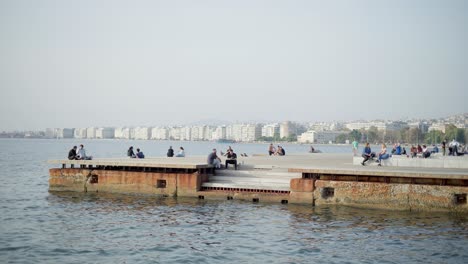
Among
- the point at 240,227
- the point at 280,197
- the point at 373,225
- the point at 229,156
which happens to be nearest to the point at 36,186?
the point at 229,156

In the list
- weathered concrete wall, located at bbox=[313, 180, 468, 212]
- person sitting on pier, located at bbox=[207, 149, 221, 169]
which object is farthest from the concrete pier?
person sitting on pier, located at bbox=[207, 149, 221, 169]

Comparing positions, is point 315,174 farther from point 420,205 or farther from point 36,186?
point 36,186

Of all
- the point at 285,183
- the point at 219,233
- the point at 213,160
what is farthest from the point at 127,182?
the point at 219,233

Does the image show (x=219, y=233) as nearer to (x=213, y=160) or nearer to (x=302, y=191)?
(x=302, y=191)

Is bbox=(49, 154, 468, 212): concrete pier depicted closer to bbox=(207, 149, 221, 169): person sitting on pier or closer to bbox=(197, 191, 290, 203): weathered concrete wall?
bbox=(197, 191, 290, 203): weathered concrete wall

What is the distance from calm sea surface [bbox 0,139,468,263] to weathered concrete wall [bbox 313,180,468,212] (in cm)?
46

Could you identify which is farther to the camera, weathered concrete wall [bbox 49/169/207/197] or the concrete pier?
weathered concrete wall [bbox 49/169/207/197]

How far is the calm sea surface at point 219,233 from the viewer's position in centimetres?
1769

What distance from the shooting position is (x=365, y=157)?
31000mm

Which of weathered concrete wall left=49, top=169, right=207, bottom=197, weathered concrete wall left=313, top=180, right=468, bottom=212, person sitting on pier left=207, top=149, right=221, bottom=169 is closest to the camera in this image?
weathered concrete wall left=313, top=180, right=468, bottom=212

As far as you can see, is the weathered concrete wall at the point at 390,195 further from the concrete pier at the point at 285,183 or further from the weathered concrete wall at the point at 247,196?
the weathered concrete wall at the point at 247,196

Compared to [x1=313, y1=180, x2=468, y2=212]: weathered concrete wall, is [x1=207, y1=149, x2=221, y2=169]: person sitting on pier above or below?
above

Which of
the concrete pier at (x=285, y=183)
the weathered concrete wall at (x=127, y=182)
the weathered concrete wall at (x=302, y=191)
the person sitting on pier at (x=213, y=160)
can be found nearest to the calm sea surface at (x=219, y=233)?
the weathered concrete wall at (x=302, y=191)

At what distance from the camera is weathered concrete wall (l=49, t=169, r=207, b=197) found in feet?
97.0
